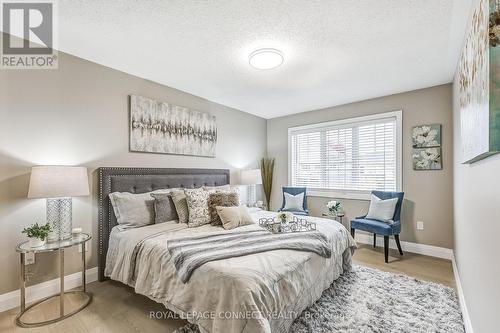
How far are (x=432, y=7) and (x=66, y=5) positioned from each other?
291 cm

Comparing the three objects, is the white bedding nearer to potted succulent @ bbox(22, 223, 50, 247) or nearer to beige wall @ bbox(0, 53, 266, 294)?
potted succulent @ bbox(22, 223, 50, 247)

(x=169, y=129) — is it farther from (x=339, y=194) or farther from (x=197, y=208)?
(x=339, y=194)

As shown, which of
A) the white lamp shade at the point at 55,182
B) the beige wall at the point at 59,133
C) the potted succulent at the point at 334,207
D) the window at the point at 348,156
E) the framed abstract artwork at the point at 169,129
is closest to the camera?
the white lamp shade at the point at 55,182

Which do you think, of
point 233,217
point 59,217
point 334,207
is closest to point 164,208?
point 233,217

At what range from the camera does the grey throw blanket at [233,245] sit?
1813mm

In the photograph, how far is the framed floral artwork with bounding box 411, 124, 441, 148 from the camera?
3545 mm

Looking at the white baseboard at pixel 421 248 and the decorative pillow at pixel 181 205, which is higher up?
the decorative pillow at pixel 181 205

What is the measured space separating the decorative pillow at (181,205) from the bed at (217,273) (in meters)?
0.13

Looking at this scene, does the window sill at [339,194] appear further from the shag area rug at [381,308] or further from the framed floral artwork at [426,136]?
the shag area rug at [381,308]

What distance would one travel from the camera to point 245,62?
2.84 m

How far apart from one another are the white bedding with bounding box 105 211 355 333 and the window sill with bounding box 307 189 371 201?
1938 millimetres

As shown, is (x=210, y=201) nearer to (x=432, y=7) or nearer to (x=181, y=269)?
(x=181, y=269)

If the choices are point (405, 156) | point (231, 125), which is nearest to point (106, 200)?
point (231, 125)

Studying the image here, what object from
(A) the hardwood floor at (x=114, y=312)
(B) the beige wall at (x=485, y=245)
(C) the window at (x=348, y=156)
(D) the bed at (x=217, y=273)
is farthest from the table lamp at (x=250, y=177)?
(B) the beige wall at (x=485, y=245)
